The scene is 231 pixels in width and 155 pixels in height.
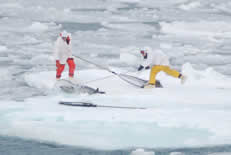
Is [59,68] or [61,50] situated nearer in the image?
[61,50]

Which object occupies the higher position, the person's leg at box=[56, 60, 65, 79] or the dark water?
the person's leg at box=[56, 60, 65, 79]

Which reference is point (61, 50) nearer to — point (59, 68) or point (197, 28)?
point (59, 68)

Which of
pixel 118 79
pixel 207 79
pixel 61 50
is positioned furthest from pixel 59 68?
pixel 207 79

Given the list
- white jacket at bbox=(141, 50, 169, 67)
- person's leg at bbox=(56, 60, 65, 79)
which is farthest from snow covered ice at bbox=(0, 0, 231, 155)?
white jacket at bbox=(141, 50, 169, 67)

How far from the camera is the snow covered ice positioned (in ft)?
21.1

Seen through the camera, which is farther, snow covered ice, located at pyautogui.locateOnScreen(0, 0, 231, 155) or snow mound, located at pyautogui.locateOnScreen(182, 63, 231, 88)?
snow mound, located at pyautogui.locateOnScreen(182, 63, 231, 88)

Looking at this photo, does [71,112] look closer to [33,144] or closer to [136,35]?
[33,144]

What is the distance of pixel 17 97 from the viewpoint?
839 centimetres

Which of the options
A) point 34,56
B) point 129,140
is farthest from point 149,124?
point 34,56

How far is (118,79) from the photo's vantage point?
30.0 feet

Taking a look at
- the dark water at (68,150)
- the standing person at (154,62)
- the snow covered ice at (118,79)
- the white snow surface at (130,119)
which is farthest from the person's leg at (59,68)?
the dark water at (68,150)

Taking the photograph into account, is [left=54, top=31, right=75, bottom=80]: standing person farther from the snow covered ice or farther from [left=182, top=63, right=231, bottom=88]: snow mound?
[left=182, top=63, right=231, bottom=88]: snow mound

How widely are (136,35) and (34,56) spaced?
3.97 meters

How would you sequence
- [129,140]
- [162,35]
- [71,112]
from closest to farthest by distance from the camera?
[129,140] → [71,112] → [162,35]
